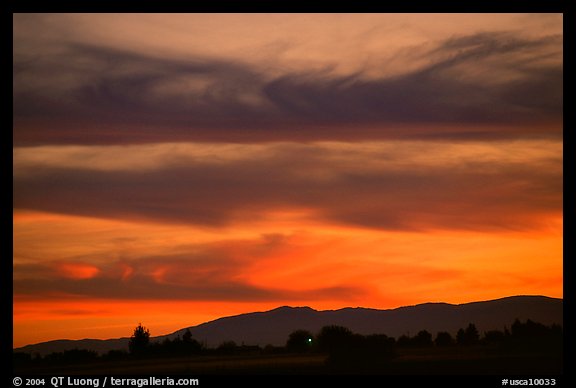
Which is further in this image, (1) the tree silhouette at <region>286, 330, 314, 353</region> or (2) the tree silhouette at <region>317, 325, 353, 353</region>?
(1) the tree silhouette at <region>286, 330, 314, 353</region>

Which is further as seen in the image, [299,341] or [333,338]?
[299,341]

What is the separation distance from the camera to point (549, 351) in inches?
2127

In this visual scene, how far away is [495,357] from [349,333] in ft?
36.2

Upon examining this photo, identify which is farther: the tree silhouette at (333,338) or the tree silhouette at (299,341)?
the tree silhouette at (299,341)
